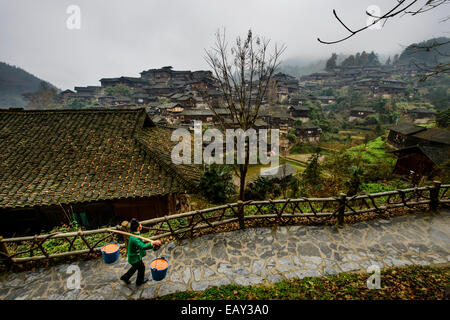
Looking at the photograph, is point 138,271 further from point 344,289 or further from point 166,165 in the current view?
point 344,289

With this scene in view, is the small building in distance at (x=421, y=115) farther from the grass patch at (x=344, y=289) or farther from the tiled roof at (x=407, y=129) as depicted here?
the grass patch at (x=344, y=289)

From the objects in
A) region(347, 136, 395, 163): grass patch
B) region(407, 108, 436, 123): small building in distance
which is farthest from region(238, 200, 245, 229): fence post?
region(407, 108, 436, 123): small building in distance

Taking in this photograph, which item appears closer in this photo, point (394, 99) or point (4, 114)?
point (4, 114)

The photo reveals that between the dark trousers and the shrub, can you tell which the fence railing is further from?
the shrub

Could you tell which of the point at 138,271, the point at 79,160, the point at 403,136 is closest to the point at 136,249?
the point at 138,271

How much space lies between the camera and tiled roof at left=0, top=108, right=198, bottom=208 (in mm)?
8430

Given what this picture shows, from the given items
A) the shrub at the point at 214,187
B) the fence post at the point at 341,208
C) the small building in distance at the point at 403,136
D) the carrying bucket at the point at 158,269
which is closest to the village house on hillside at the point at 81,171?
the carrying bucket at the point at 158,269

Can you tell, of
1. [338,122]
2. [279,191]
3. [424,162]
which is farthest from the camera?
[338,122]

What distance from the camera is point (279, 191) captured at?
18016mm

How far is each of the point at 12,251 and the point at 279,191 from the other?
17018 mm

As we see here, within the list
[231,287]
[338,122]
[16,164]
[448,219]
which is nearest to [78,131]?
[16,164]

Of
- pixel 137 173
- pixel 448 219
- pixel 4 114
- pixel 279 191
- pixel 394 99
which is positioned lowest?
pixel 279 191
